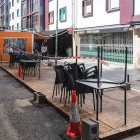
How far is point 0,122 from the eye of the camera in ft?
24.3

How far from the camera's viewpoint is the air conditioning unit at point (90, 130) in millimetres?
5758

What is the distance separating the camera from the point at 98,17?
2458cm

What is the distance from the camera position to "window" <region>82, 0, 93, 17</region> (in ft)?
83.9

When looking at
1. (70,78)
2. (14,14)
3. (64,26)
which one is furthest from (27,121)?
(14,14)

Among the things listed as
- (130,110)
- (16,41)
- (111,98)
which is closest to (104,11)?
(16,41)

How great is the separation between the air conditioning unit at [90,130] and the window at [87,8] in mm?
20546

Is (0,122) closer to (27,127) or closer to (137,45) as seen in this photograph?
(27,127)

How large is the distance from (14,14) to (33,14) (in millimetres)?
17561

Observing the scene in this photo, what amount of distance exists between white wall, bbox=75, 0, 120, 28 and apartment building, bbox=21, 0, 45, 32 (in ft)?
19.6

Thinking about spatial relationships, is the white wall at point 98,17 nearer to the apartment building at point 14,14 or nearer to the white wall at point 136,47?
the white wall at point 136,47

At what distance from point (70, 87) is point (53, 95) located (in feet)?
5.33

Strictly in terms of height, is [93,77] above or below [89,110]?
above

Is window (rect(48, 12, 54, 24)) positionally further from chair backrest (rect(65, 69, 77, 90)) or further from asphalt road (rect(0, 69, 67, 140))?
chair backrest (rect(65, 69, 77, 90))

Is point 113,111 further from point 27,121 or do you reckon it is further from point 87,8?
point 87,8
